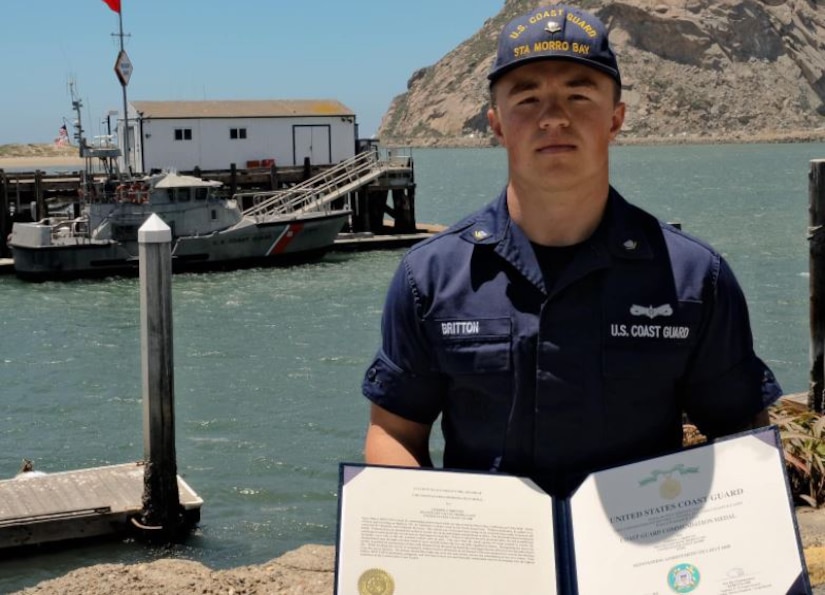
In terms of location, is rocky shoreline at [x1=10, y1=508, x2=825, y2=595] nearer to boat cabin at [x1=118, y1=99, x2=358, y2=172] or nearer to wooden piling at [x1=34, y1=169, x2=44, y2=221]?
wooden piling at [x1=34, y1=169, x2=44, y2=221]

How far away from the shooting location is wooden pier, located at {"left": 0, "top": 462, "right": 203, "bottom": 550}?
10.8 meters

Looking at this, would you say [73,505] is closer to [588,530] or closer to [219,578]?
[219,578]

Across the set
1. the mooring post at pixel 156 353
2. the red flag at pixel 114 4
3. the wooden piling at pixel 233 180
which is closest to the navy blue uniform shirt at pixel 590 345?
the mooring post at pixel 156 353

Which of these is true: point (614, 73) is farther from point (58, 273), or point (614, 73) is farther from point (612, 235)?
point (58, 273)

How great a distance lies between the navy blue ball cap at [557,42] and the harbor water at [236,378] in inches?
348

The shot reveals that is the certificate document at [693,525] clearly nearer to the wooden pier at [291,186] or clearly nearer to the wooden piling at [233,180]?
the wooden pier at [291,186]

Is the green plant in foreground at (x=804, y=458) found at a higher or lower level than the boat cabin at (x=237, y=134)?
lower

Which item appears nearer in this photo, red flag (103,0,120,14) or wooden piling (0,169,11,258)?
wooden piling (0,169,11,258)

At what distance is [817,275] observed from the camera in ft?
34.7

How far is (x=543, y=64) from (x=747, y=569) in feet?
3.88

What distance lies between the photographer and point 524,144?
2.81 m

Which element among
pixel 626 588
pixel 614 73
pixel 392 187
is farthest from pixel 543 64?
pixel 392 187

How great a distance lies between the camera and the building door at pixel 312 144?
48.1 metres

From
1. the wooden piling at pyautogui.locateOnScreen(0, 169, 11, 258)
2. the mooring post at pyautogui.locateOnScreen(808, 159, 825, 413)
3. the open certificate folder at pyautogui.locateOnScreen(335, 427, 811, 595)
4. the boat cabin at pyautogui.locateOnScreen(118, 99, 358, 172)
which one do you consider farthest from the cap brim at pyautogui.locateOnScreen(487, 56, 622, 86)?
the boat cabin at pyautogui.locateOnScreen(118, 99, 358, 172)
